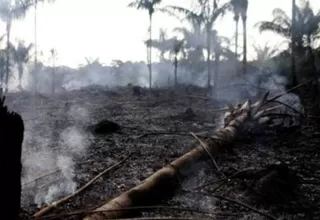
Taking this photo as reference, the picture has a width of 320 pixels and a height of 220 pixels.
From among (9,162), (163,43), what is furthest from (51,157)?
(163,43)

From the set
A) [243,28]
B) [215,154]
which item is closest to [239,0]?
[243,28]

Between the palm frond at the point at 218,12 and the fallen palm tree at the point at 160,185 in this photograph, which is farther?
the palm frond at the point at 218,12

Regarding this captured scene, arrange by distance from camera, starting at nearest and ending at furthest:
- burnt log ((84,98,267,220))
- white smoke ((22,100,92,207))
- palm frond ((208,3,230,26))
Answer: burnt log ((84,98,267,220))
white smoke ((22,100,92,207))
palm frond ((208,3,230,26))

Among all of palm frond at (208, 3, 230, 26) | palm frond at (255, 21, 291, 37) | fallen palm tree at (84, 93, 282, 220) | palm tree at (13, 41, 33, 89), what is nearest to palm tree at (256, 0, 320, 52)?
palm frond at (255, 21, 291, 37)

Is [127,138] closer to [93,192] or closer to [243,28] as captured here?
[93,192]

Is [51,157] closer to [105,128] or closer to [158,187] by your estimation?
[105,128]

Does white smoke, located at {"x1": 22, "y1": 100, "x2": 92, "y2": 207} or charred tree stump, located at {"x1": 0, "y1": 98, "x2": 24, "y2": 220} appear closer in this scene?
charred tree stump, located at {"x1": 0, "y1": 98, "x2": 24, "y2": 220}

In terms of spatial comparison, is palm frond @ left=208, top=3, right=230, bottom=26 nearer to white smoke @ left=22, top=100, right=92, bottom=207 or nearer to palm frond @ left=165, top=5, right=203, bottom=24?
palm frond @ left=165, top=5, right=203, bottom=24

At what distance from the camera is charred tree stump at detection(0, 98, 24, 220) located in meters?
2.78

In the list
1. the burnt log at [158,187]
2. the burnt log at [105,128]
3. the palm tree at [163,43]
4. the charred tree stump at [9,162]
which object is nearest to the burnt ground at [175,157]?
the burnt log at [158,187]

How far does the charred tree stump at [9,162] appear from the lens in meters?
2.78

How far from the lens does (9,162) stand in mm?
2832

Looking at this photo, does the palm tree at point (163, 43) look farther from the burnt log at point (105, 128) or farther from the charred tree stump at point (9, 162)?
the charred tree stump at point (9, 162)

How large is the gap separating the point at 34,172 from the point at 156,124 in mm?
6382
